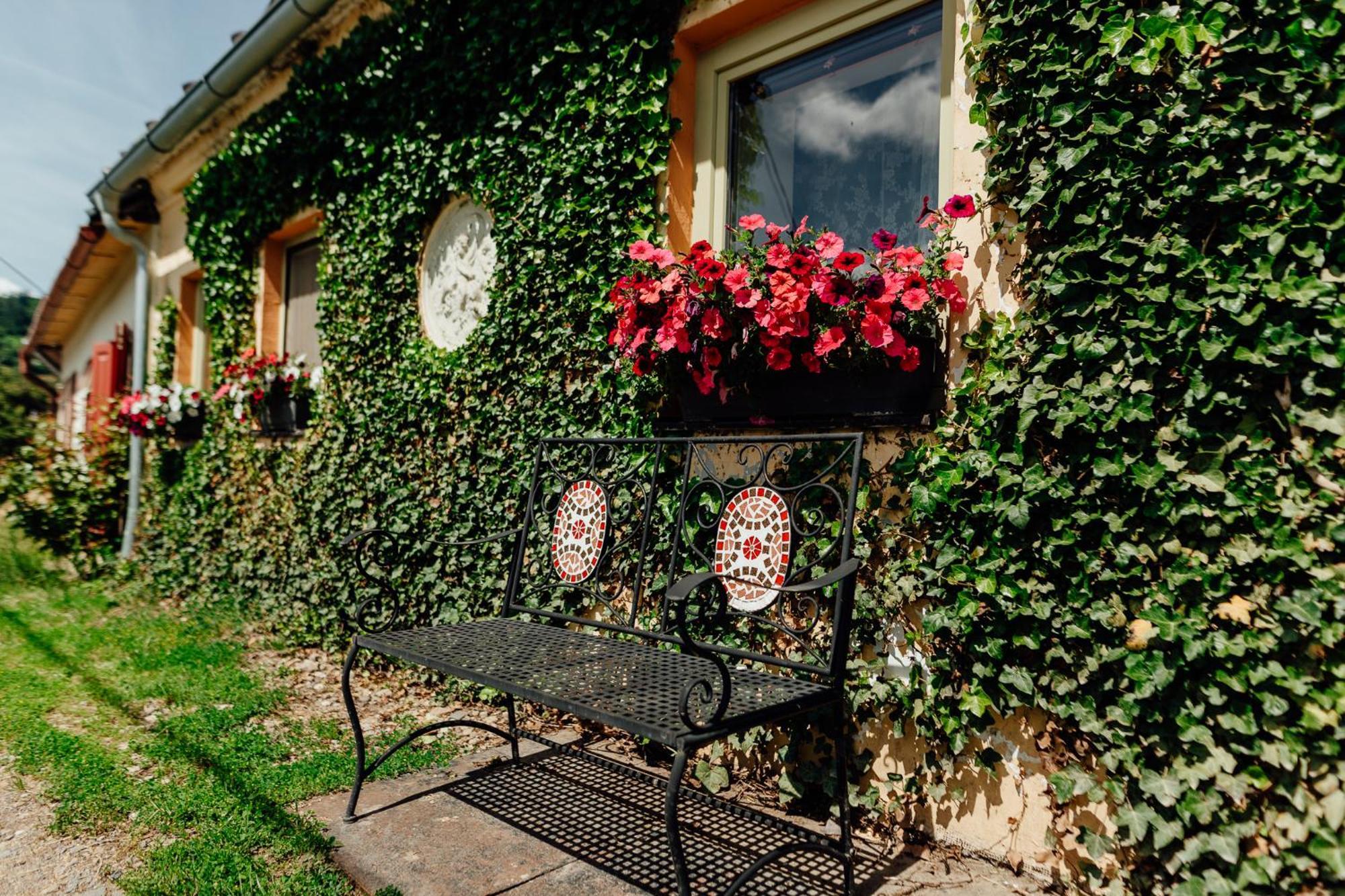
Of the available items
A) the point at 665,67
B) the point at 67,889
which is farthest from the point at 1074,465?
the point at 67,889

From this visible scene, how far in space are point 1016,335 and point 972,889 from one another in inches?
55.3

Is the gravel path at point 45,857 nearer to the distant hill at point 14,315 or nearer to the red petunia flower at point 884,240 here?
the red petunia flower at point 884,240

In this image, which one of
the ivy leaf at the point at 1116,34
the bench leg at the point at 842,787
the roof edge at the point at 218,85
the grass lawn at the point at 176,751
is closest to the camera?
the ivy leaf at the point at 1116,34

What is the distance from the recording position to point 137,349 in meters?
7.36

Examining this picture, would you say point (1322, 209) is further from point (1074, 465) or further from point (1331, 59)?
point (1074, 465)

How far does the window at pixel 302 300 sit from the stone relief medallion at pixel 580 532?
3.44 metres

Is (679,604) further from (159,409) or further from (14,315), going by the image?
(14,315)

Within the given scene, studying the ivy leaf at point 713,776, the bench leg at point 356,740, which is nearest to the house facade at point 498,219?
the ivy leaf at point 713,776

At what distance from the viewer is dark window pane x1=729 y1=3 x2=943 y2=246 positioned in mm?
2617

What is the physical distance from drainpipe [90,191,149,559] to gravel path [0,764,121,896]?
4.92 metres

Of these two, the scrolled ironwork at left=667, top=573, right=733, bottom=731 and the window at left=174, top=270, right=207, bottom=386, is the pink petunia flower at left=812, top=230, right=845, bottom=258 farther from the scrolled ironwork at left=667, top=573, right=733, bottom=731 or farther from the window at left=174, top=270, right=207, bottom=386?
the window at left=174, top=270, right=207, bottom=386

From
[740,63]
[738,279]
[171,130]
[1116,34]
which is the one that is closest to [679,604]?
[738,279]

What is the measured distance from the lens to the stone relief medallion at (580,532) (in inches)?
110

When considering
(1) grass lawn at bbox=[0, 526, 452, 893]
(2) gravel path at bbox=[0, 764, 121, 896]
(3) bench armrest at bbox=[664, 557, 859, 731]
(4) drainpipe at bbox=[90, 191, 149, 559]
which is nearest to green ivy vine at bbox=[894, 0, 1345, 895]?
(3) bench armrest at bbox=[664, 557, 859, 731]
